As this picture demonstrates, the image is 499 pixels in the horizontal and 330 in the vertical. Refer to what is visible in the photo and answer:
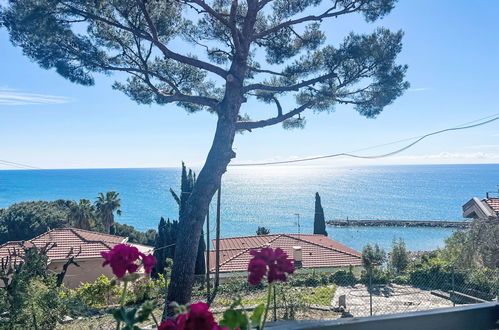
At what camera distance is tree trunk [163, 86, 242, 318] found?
593cm

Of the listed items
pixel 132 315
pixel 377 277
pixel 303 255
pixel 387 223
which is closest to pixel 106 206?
pixel 303 255

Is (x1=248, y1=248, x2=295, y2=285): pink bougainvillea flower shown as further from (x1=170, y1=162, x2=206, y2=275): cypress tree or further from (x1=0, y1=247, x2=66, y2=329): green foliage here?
(x1=170, y1=162, x2=206, y2=275): cypress tree

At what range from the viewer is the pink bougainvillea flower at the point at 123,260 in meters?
0.81

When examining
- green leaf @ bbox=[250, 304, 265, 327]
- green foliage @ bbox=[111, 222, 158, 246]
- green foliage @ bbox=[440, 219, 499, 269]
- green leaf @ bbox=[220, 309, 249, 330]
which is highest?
green leaf @ bbox=[220, 309, 249, 330]

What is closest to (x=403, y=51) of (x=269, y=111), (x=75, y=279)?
(x=269, y=111)

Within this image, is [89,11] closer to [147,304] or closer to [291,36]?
[291,36]

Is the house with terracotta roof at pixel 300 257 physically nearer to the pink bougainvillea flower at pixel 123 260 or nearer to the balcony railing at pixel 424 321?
the balcony railing at pixel 424 321

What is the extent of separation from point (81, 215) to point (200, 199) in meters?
23.7

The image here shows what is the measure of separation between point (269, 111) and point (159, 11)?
9.52 feet

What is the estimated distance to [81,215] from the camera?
86.7ft

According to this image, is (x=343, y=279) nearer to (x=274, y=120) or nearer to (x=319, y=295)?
(x=319, y=295)

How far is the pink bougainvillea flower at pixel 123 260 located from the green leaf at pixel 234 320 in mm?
224

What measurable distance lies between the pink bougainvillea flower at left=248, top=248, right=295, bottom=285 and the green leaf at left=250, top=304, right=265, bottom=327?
0.21ft

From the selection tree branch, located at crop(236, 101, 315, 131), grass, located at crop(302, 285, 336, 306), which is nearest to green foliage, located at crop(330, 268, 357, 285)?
grass, located at crop(302, 285, 336, 306)
